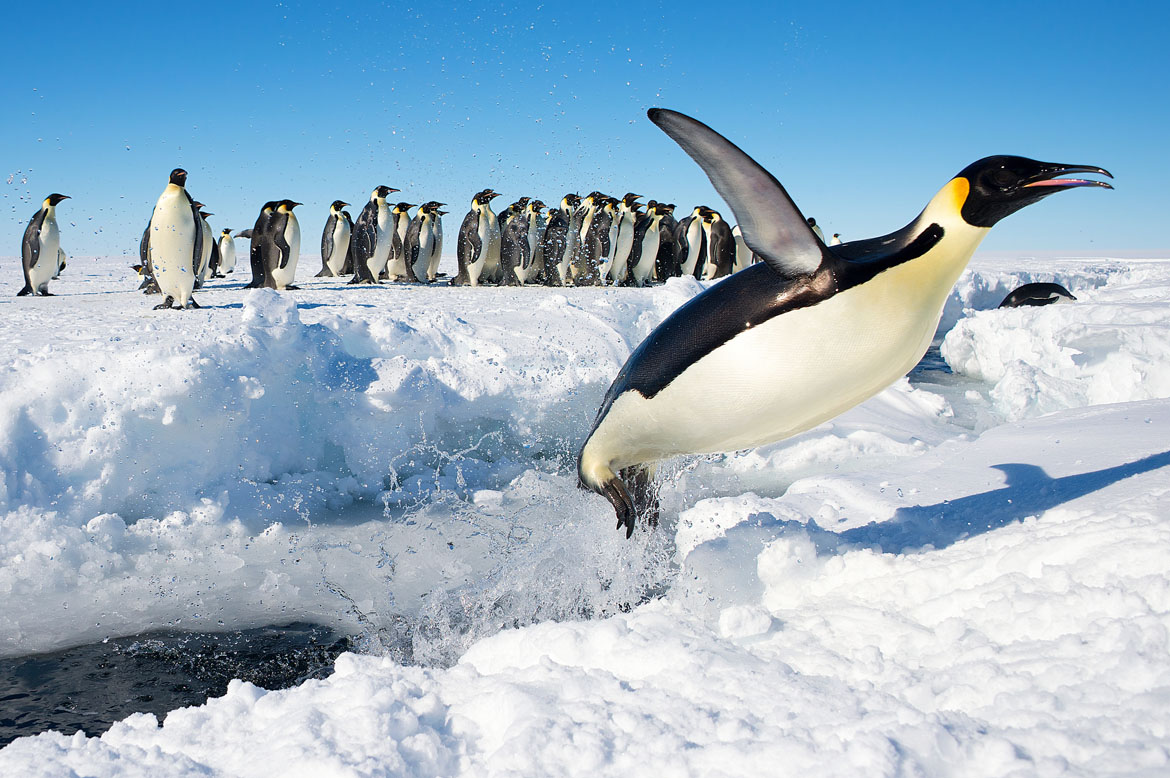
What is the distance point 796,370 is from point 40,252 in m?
10.0

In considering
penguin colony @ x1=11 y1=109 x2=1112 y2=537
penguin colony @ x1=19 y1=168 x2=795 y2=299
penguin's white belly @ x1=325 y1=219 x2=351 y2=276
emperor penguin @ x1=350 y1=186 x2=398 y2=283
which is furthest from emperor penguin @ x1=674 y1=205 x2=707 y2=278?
penguin colony @ x1=11 y1=109 x2=1112 y2=537

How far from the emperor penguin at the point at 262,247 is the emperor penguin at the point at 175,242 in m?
2.89

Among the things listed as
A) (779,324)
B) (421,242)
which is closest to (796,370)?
(779,324)

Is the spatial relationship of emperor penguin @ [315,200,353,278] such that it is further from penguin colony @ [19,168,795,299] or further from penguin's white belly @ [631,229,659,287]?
penguin's white belly @ [631,229,659,287]

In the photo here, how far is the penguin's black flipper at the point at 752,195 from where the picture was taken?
5.77 ft

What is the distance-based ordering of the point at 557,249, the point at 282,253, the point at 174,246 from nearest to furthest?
the point at 174,246 → the point at 282,253 → the point at 557,249

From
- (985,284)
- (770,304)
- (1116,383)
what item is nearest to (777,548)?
(770,304)

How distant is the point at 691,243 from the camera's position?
15.9m

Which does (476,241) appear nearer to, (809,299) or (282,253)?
(282,253)

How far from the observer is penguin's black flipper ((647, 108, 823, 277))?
1758 millimetres

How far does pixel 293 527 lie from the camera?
12.1 feet

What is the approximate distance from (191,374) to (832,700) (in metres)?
3.32

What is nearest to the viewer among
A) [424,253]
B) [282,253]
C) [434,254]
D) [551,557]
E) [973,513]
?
[973,513]

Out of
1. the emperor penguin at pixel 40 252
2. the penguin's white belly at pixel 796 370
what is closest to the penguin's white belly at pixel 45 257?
the emperor penguin at pixel 40 252
